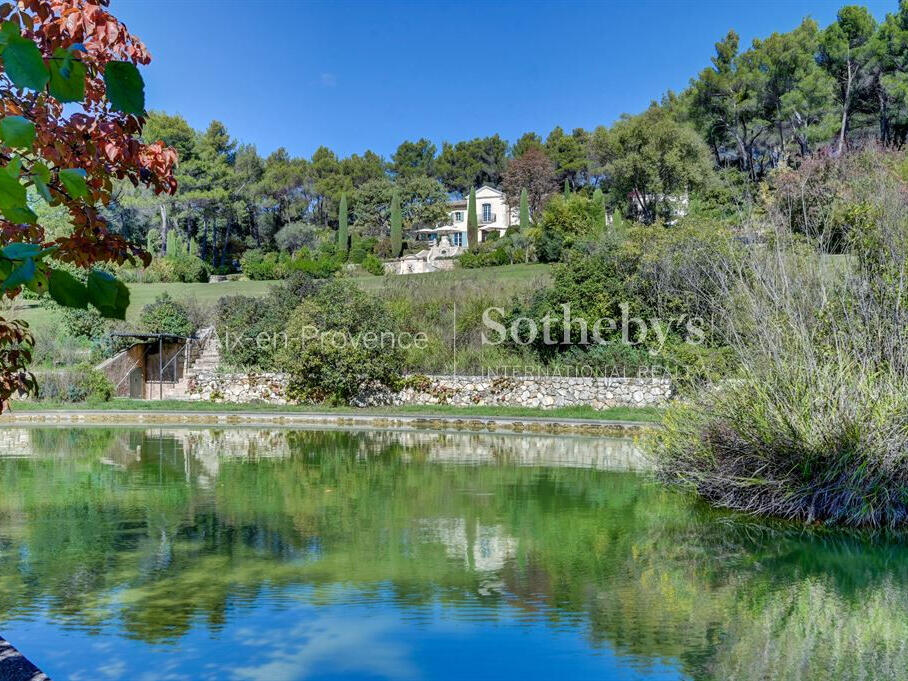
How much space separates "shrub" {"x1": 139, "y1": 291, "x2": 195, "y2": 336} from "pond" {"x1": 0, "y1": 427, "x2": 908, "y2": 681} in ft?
48.8

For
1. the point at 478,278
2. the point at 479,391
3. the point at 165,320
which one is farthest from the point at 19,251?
the point at 478,278

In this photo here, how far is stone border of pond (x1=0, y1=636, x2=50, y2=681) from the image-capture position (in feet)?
13.6

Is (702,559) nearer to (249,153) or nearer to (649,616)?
(649,616)

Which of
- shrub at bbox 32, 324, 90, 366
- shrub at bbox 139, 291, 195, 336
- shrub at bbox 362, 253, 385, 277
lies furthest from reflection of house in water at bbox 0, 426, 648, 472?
shrub at bbox 362, 253, 385, 277

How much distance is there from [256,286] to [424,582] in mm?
32975

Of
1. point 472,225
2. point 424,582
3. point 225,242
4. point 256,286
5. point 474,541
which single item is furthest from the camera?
point 472,225

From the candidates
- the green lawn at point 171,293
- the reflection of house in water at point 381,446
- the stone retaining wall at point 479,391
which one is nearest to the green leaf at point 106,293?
the reflection of house in water at point 381,446

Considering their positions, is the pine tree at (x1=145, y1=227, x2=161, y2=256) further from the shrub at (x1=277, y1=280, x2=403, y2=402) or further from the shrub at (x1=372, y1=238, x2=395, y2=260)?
the shrub at (x1=277, y1=280, x2=403, y2=402)

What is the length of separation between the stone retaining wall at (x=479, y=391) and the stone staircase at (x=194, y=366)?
48 centimetres

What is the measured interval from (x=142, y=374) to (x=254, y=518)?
58.6ft

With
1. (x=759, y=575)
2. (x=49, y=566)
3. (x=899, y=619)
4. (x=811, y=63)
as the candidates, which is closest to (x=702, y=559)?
(x=759, y=575)

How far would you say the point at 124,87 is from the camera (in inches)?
59.0

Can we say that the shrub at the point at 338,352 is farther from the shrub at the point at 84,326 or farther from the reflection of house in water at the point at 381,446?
the shrub at the point at 84,326

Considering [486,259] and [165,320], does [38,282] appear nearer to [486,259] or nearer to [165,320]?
[165,320]
